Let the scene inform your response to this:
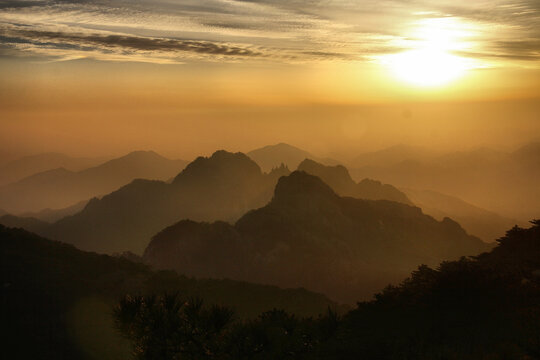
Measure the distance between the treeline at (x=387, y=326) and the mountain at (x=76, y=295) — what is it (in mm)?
39218

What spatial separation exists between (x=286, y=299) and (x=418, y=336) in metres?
69.9

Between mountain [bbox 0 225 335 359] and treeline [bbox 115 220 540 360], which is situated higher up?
treeline [bbox 115 220 540 360]

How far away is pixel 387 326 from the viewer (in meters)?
30.3

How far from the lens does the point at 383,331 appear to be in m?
29.6

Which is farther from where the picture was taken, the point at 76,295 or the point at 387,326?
the point at 76,295

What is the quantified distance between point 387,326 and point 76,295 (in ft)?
232

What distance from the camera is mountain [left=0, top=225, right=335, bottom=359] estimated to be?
231 feet

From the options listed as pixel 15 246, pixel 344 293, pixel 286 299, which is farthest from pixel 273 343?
pixel 344 293

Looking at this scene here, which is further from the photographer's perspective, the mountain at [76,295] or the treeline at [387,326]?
the mountain at [76,295]

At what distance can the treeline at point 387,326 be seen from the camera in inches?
1029

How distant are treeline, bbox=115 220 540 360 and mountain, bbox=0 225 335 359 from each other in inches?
1544

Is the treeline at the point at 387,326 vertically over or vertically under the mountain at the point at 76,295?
over

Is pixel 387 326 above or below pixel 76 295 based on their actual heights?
above

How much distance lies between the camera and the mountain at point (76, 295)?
7038cm
